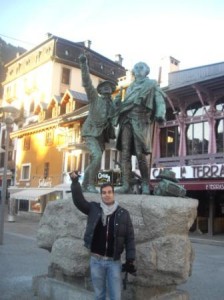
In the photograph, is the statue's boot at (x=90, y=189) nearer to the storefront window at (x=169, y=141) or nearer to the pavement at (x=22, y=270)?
the pavement at (x=22, y=270)

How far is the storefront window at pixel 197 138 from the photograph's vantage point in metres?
21.9

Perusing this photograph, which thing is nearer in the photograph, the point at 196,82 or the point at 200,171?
the point at 200,171

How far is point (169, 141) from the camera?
23844 mm

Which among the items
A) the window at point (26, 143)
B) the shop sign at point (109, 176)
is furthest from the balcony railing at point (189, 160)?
the window at point (26, 143)

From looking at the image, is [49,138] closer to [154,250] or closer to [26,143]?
[26,143]

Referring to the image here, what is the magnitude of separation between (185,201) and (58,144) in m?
28.1

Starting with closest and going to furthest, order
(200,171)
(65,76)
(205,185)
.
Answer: (205,185), (200,171), (65,76)

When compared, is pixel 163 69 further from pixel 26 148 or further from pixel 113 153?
pixel 26 148

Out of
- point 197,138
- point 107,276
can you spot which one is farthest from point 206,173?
point 107,276

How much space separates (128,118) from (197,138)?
16.9 metres

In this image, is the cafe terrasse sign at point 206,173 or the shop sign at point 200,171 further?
the shop sign at point 200,171

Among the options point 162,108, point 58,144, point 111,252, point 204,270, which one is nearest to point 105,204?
point 111,252

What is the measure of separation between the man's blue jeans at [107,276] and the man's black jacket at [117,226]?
0.14 m

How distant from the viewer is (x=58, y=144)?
3247 cm
